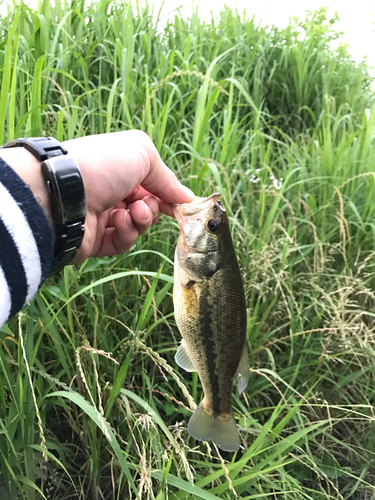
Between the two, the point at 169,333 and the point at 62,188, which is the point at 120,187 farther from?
the point at 169,333

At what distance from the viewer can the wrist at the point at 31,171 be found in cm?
101

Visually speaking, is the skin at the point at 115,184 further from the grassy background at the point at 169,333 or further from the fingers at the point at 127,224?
the grassy background at the point at 169,333

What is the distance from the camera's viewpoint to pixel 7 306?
86cm

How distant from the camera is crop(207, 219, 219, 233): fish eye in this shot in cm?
122

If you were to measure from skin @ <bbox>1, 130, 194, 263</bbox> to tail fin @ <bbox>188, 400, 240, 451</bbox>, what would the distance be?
0.66m

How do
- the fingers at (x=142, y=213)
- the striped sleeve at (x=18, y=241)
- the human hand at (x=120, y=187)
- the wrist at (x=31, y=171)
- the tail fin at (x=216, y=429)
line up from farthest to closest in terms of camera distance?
1. the fingers at (x=142, y=213)
2. the human hand at (x=120, y=187)
3. the tail fin at (x=216, y=429)
4. the wrist at (x=31, y=171)
5. the striped sleeve at (x=18, y=241)

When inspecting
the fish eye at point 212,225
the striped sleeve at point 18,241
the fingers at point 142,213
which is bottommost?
the fingers at point 142,213

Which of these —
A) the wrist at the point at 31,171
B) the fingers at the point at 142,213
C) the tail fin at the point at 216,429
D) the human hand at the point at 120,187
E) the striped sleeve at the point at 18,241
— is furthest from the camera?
the fingers at the point at 142,213

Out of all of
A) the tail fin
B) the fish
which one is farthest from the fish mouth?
the tail fin

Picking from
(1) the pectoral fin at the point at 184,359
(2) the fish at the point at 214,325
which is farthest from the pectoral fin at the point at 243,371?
(1) the pectoral fin at the point at 184,359

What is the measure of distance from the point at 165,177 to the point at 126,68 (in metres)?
1.26

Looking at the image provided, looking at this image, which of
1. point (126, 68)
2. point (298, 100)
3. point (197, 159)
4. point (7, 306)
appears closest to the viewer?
point (7, 306)

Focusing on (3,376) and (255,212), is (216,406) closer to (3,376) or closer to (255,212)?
(3,376)

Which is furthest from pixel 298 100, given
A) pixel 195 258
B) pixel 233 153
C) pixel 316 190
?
pixel 195 258
